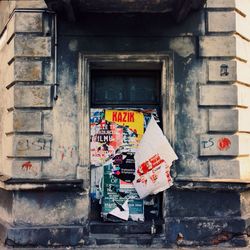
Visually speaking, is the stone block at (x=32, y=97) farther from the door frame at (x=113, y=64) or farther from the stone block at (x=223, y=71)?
the stone block at (x=223, y=71)

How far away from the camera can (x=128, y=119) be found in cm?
730

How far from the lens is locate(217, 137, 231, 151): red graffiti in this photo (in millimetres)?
6934

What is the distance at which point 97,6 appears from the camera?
6.70m

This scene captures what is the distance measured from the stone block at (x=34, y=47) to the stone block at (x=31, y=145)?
1.36m

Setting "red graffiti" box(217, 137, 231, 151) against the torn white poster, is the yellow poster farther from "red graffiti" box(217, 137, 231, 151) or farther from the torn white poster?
"red graffiti" box(217, 137, 231, 151)

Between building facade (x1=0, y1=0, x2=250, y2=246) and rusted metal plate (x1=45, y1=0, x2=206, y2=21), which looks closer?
rusted metal plate (x1=45, y1=0, x2=206, y2=21)

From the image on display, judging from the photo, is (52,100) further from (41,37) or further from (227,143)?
(227,143)

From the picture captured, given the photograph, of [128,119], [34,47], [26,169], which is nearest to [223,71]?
[128,119]

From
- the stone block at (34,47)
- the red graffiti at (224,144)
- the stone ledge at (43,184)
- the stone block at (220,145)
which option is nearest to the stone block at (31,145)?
the stone ledge at (43,184)

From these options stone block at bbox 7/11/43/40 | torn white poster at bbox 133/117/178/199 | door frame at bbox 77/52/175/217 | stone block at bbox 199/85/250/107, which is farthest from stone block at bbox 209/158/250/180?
stone block at bbox 7/11/43/40

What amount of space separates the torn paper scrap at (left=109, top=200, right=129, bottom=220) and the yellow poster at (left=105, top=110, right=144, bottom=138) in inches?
48.1

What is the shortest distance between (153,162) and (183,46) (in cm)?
201

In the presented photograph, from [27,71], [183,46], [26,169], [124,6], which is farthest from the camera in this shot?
[183,46]

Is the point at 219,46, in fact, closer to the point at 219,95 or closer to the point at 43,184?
the point at 219,95
